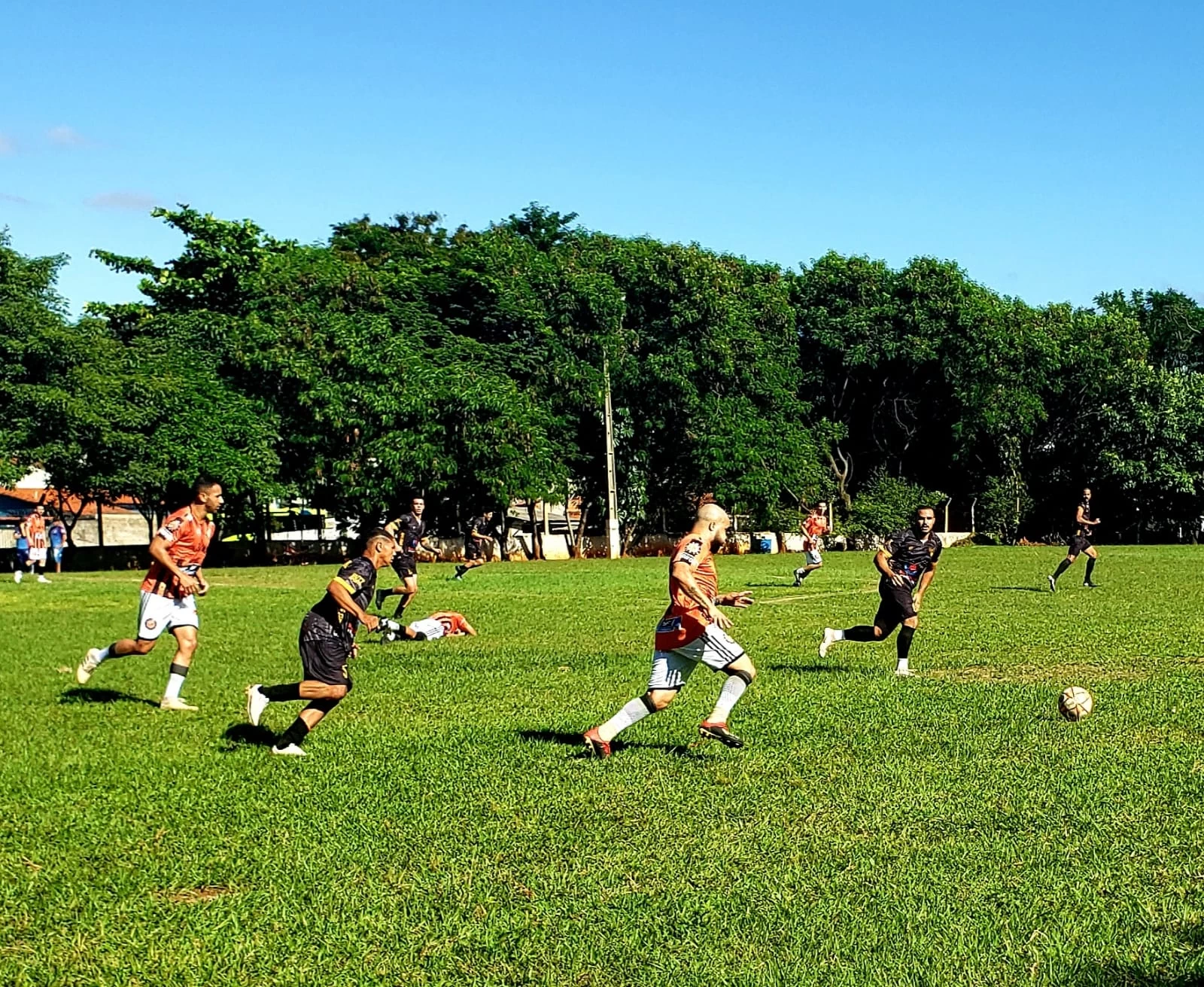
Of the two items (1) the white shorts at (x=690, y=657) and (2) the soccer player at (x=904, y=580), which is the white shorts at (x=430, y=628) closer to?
(2) the soccer player at (x=904, y=580)

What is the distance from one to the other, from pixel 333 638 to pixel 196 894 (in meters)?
3.31

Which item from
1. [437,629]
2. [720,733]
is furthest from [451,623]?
[720,733]

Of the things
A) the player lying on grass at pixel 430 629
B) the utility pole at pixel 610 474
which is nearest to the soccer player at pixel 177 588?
the player lying on grass at pixel 430 629

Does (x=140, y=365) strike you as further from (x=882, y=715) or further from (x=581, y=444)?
(x=882, y=715)

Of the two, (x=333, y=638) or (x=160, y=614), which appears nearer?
(x=333, y=638)

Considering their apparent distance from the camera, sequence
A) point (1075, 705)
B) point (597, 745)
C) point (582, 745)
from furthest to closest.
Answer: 1. point (1075, 705)
2. point (582, 745)
3. point (597, 745)

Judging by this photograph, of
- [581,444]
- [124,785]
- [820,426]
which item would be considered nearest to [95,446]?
[581,444]

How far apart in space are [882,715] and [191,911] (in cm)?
664

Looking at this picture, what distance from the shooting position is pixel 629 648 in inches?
652

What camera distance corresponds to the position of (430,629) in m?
15.8

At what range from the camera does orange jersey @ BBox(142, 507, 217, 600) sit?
12422mm

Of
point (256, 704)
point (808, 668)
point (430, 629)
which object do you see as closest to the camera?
point (256, 704)

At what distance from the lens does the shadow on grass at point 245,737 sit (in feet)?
33.1

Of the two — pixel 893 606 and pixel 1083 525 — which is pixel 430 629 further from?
pixel 1083 525
